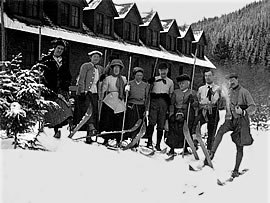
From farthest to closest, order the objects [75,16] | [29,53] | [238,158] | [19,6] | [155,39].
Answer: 1. [155,39]
2. [75,16]
3. [29,53]
4. [19,6]
5. [238,158]

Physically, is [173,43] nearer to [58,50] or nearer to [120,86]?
[120,86]

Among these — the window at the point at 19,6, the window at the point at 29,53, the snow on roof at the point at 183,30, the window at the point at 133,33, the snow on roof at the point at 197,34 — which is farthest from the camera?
the snow on roof at the point at 197,34

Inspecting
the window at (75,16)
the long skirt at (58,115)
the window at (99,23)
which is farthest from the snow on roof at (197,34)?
the long skirt at (58,115)

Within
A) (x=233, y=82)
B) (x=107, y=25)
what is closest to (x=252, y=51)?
(x=233, y=82)

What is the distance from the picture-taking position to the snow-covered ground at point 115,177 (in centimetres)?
428

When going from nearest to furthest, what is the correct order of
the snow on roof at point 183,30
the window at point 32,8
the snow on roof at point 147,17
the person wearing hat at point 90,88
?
the person wearing hat at point 90,88
the window at point 32,8
the snow on roof at point 147,17
the snow on roof at point 183,30

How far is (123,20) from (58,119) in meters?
13.1

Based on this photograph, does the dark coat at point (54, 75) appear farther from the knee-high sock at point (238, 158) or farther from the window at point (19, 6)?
the window at point (19, 6)

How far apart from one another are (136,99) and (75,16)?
10.00 m

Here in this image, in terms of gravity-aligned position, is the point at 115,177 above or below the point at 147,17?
below

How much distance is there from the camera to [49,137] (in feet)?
19.7

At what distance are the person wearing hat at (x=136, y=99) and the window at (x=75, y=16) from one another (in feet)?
31.5

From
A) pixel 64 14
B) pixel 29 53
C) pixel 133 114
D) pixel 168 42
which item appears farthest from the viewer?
pixel 168 42

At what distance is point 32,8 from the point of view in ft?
45.4
